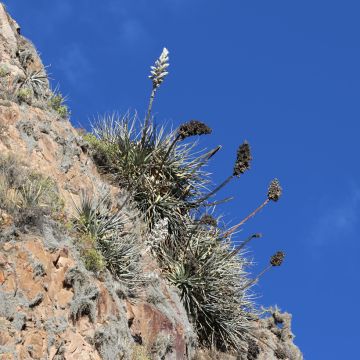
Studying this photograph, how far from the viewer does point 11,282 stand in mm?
9859

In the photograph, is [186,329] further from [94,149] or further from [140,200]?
[94,149]

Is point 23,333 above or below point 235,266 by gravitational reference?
below

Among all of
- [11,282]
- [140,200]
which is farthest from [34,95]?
[11,282]

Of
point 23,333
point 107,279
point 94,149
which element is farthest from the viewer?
point 94,149

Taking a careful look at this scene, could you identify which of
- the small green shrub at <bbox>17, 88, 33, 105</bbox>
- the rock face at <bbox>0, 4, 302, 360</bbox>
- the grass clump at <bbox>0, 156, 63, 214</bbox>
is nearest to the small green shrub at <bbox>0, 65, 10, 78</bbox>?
the rock face at <bbox>0, 4, 302, 360</bbox>

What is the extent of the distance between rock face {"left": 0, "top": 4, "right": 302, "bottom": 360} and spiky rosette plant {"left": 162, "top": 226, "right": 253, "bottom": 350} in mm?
465

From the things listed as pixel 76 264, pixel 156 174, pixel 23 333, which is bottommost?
pixel 23 333

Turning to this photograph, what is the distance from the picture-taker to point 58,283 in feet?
35.1

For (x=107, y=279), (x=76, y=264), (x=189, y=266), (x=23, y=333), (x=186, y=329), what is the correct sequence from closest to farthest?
1. (x=23, y=333)
2. (x=76, y=264)
3. (x=107, y=279)
4. (x=186, y=329)
5. (x=189, y=266)

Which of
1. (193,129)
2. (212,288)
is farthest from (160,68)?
(212,288)

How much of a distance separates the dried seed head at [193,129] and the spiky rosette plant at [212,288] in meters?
2.16

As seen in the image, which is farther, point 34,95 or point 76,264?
point 34,95

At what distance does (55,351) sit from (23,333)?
0.51 meters

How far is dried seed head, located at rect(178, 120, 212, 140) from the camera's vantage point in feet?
50.6
